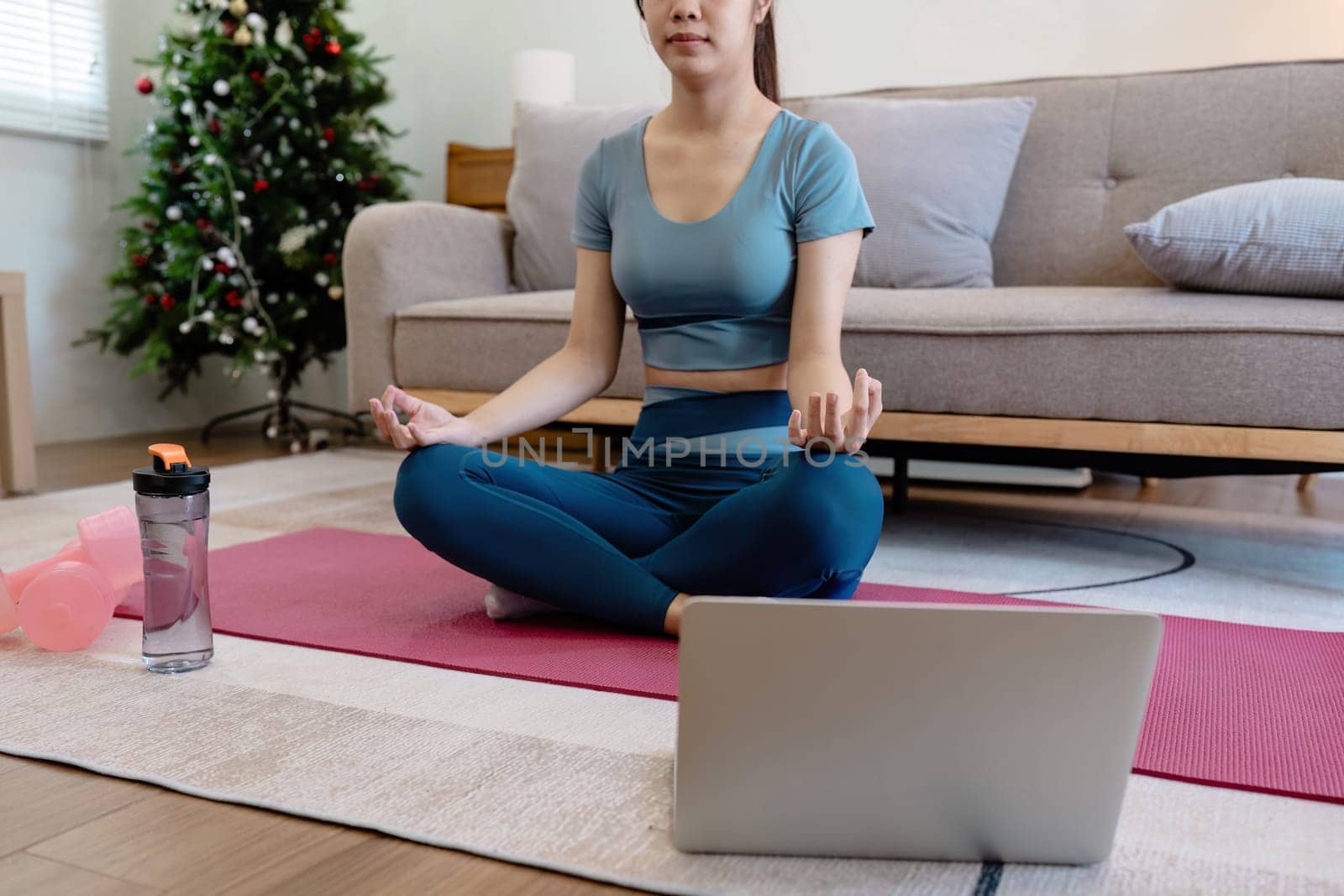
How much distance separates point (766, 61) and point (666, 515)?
1.96 feet

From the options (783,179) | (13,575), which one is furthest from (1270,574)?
(13,575)

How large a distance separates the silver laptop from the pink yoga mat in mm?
258

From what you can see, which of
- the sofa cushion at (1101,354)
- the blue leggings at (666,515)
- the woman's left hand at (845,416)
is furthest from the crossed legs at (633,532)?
the sofa cushion at (1101,354)

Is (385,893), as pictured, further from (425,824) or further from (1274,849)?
(1274,849)

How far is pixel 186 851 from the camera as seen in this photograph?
0.79 m

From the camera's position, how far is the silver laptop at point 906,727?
0.69 metres

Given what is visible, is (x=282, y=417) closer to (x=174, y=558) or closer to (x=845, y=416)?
(x=174, y=558)

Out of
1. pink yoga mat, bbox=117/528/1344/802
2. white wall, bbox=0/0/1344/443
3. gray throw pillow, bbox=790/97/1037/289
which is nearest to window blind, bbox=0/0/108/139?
white wall, bbox=0/0/1344/443

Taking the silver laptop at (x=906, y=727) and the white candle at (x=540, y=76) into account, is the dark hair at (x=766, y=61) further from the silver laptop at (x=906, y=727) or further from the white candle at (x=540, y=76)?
the white candle at (x=540, y=76)

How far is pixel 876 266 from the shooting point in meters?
2.28

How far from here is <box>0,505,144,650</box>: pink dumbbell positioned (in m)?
1.26

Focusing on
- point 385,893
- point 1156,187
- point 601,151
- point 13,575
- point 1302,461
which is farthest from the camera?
point 1156,187

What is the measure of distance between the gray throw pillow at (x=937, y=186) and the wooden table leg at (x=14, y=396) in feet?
5.63

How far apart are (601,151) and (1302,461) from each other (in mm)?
1060
